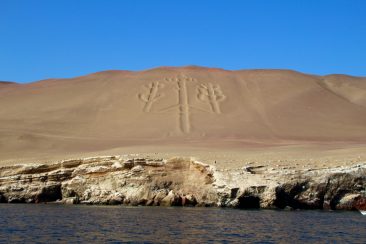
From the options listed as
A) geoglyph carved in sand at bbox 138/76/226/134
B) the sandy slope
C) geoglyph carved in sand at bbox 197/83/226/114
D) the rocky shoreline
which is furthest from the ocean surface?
geoglyph carved in sand at bbox 197/83/226/114

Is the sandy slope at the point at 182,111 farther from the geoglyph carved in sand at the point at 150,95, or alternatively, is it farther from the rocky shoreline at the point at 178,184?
the rocky shoreline at the point at 178,184

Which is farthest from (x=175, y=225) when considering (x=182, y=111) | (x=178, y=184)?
(x=182, y=111)

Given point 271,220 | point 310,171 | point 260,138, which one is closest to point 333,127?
point 260,138

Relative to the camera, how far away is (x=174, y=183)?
24.1 metres

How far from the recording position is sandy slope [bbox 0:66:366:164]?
43469 millimetres

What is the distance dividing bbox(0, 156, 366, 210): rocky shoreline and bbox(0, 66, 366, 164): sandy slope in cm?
839

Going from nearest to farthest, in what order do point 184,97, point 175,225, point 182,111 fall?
1. point 175,225
2. point 182,111
3. point 184,97

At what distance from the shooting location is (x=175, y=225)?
17375mm

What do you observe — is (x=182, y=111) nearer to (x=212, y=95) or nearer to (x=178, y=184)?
(x=212, y=95)

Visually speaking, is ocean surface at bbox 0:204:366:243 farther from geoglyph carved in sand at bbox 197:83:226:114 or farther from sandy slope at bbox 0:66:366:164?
geoglyph carved in sand at bbox 197:83:226:114

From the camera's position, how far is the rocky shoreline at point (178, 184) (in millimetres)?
22266

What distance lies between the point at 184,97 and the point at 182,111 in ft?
16.2

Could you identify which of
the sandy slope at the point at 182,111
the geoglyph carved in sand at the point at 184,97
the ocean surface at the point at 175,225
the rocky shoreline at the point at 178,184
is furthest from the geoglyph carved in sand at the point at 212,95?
the ocean surface at the point at 175,225

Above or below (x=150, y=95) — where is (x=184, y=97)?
below
